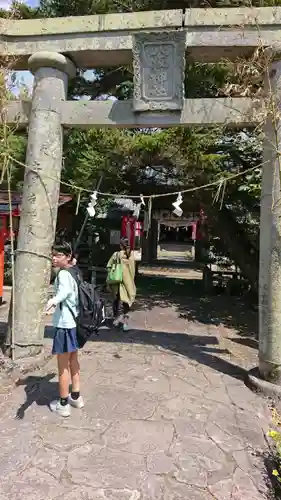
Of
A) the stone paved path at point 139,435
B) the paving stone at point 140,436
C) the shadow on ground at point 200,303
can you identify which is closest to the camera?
the stone paved path at point 139,435

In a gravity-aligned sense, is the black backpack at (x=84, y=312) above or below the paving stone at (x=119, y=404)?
above

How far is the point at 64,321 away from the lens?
411cm

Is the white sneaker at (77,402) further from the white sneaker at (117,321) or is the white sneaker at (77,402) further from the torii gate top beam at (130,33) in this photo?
the torii gate top beam at (130,33)

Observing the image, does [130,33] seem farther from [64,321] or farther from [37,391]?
[37,391]

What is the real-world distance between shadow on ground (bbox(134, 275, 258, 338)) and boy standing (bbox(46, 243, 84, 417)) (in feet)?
17.4

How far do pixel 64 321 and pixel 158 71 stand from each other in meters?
3.55

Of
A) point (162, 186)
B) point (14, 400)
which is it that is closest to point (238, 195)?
point (162, 186)

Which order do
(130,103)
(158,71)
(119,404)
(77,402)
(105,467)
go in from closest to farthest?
1. (105,467)
2. (77,402)
3. (119,404)
4. (158,71)
5. (130,103)

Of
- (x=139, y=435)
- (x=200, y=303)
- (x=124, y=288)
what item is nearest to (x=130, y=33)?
(x=124, y=288)

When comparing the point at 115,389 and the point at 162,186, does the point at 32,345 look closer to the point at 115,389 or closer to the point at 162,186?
the point at 115,389

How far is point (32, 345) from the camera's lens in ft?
18.2

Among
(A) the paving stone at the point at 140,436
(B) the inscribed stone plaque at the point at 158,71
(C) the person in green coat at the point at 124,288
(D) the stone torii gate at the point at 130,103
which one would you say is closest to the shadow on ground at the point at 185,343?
(C) the person in green coat at the point at 124,288

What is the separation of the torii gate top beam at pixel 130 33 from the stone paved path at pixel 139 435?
4430 millimetres

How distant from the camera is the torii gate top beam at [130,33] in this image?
518 cm
